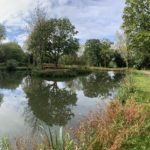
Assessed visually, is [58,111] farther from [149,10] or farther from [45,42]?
[45,42]

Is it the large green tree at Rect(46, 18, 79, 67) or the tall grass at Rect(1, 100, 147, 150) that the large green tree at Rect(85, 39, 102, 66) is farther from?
the tall grass at Rect(1, 100, 147, 150)

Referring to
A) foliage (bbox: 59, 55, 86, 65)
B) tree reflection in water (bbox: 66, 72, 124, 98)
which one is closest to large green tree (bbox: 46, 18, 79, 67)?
foliage (bbox: 59, 55, 86, 65)

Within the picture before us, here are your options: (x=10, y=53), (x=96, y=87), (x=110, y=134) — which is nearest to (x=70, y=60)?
(x=10, y=53)

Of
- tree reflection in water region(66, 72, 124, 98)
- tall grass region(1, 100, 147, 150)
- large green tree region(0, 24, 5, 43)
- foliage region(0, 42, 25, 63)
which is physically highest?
large green tree region(0, 24, 5, 43)

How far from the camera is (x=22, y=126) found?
494 inches

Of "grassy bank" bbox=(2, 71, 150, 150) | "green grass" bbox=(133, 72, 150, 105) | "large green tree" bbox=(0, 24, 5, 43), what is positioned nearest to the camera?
"grassy bank" bbox=(2, 71, 150, 150)

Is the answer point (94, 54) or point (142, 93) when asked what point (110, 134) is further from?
point (94, 54)

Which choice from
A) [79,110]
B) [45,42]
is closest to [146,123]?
[79,110]

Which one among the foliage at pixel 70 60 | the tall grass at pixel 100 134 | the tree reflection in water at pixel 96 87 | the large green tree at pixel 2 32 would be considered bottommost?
the tree reflection in water at pixel 96 87

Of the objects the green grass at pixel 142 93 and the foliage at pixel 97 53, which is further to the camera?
the foliage at pixel 97 53

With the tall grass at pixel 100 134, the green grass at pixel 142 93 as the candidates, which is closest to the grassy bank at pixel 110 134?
the tall grass at pixel 100 134

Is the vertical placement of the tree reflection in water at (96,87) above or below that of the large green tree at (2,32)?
below

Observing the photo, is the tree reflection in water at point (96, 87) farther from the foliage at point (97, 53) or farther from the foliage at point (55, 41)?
the foliage at point (97, 53)

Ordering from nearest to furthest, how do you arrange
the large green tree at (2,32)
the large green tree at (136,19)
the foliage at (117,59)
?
the large green tree at (136,19), the large green tree at (2,32), the foliage at (117,59)
